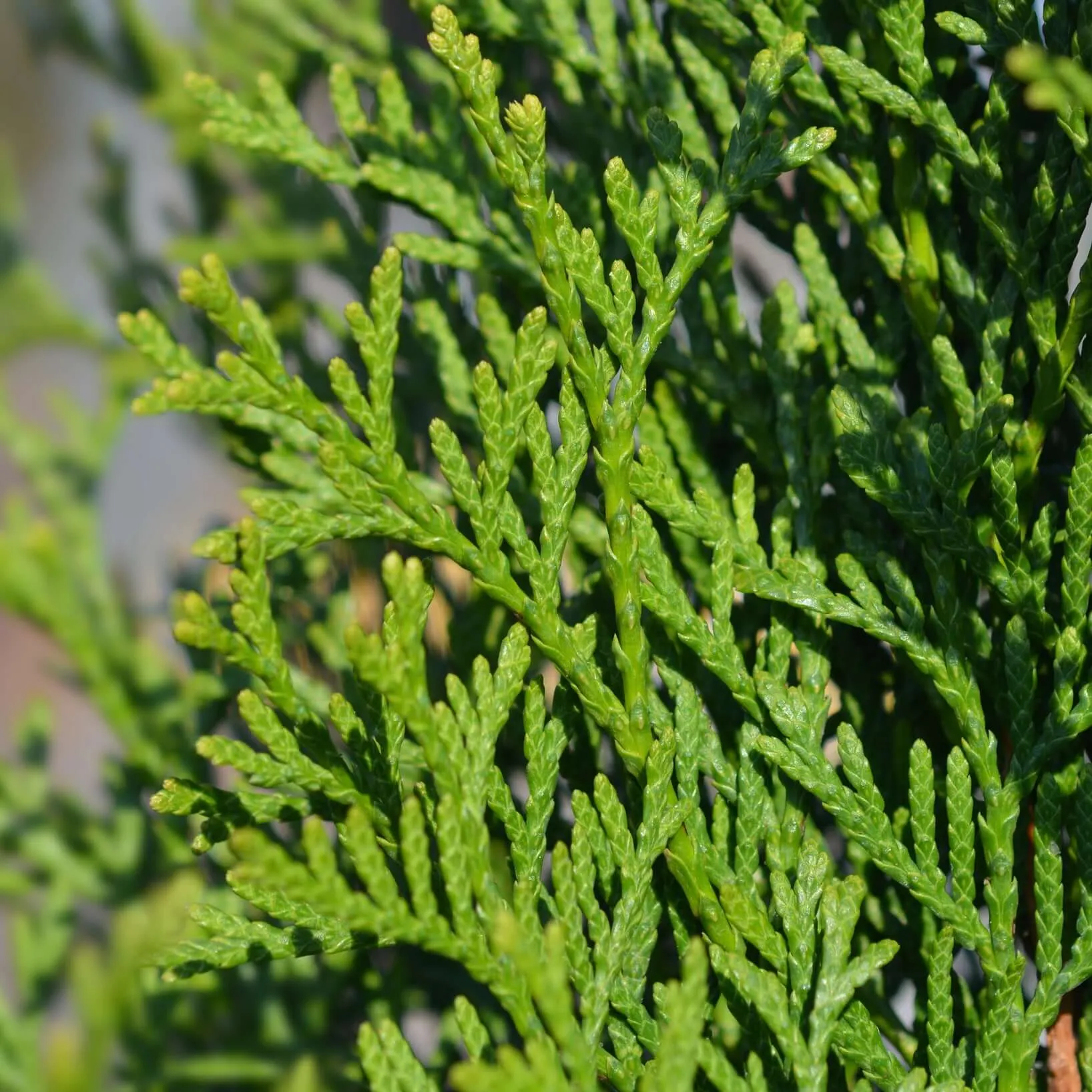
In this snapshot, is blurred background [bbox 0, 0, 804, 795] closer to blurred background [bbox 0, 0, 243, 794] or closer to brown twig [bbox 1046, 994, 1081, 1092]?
blurred background [bbox 0, 0, 243, 794]

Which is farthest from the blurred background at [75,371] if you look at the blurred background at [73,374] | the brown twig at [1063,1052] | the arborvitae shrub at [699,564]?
the brown twig at [1063,1052]

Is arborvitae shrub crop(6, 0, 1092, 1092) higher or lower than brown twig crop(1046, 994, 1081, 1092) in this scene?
higher

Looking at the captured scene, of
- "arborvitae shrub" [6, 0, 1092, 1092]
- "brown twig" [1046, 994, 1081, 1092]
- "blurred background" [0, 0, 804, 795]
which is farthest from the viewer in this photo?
"blurred background" [0, 0, 804, 795]

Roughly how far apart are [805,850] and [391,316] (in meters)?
0.59

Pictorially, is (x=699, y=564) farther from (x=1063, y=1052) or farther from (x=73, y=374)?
(x=73, y=374)

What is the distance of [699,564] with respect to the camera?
3.76ft

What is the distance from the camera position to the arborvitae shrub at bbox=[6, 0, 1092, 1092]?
891mm

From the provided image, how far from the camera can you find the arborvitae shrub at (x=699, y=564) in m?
0.89

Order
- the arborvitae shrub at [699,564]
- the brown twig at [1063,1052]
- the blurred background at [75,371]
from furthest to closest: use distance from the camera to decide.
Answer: the blurred background at [75,371]
the brown twig at [1063,1052]
the arborvitae shrub at [699,564]

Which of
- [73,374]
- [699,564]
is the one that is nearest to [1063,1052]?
[699,564]

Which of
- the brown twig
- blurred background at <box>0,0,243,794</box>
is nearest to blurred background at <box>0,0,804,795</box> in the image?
blurred background at <box>0,0,243,794</box>

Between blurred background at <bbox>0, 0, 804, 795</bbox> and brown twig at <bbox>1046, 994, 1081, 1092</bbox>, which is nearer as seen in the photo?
brown twig at <bbox>1046, 994, 1081, 1092</bbox>

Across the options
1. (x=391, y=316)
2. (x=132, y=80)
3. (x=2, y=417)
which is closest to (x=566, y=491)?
(x=391, y=316)

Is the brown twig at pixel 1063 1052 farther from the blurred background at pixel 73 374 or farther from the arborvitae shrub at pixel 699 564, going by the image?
the blurred background at pixel 73 374
